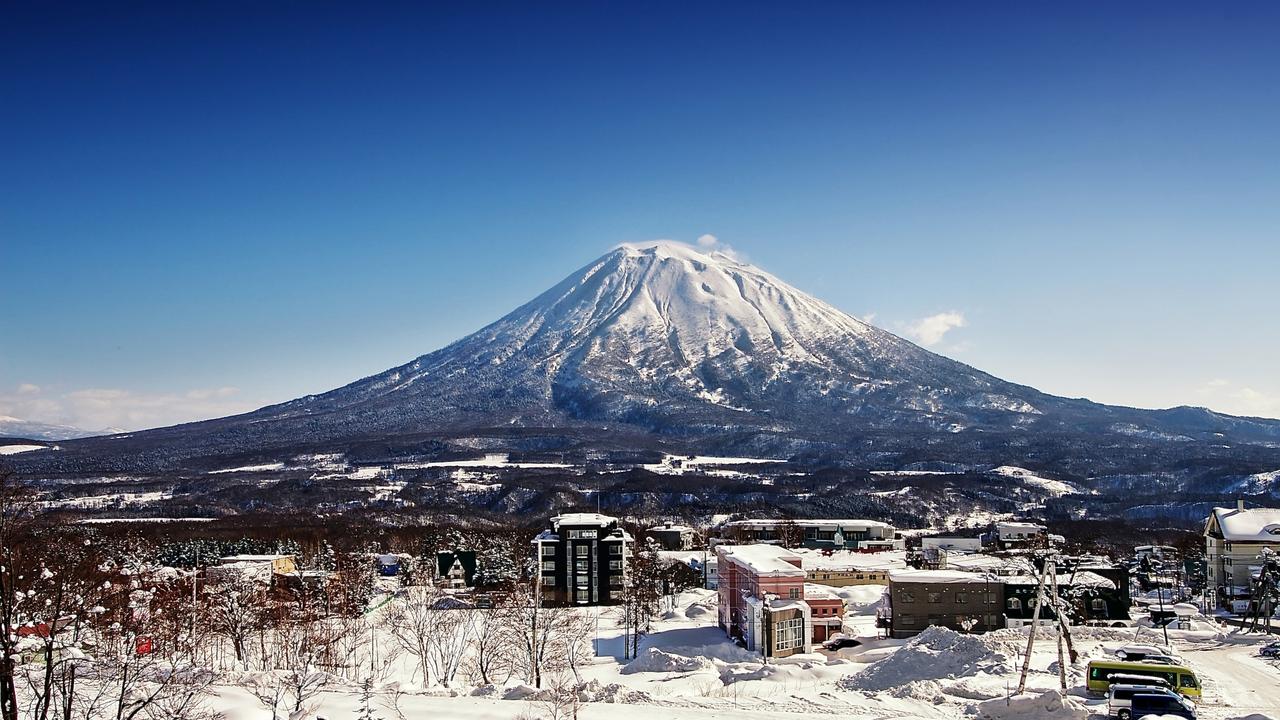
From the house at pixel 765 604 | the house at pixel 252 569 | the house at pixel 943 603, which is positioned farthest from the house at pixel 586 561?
the house at pixel 943 603

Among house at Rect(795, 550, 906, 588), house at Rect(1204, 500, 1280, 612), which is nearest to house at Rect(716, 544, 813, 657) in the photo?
house at Rect(795, 550, 906, 588)

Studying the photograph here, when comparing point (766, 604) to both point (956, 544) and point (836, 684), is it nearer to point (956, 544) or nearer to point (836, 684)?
point (836, 684)

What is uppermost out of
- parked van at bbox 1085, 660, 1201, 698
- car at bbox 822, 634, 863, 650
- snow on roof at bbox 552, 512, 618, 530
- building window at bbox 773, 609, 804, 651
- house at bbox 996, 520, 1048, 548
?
snow on roof at bbox 552, 512, 618, 530

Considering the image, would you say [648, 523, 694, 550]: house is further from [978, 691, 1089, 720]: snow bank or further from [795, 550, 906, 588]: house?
[978, 691, 1089, 720]: snow bank

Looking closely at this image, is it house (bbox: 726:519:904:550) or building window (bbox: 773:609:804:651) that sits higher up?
building window (bbox: 773:609:804:651)

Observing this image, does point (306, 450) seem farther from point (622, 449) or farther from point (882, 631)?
point (882, 631)

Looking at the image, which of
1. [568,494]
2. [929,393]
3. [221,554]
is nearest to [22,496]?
[221,554]

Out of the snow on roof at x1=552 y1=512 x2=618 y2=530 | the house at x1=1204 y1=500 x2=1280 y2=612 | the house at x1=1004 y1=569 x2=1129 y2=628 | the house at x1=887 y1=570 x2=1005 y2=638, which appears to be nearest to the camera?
the house at x1=887 y1=570 x2=1005 y2=638

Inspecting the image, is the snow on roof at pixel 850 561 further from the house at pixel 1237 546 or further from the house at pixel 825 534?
the house at pixel 1237 546
